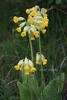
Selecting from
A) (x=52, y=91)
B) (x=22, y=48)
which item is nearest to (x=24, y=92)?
(x=52, y=91)

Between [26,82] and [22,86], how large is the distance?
0.18m

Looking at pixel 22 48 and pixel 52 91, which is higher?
pixel 22 48

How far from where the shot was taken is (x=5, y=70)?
9.82 feet

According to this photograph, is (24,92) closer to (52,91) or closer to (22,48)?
(52,91)

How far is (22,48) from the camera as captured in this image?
10.5 ft

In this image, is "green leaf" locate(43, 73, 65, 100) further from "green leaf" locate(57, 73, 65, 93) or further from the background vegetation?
the background vegetation

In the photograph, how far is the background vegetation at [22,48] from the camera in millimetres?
2631

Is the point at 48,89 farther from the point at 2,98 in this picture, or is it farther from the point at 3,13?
the point at 3,13

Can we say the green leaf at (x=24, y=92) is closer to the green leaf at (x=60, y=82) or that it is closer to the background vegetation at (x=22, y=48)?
the background vegetation at (x=22, y=48)

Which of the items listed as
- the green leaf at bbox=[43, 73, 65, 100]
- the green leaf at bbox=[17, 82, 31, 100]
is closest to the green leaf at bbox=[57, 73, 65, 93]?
the green leaf at bbox=[43, 73, 65, 100]

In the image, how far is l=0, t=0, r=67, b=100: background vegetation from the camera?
263 cm

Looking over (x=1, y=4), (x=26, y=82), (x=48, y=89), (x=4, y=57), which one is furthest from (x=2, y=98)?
(x=1, y=4)

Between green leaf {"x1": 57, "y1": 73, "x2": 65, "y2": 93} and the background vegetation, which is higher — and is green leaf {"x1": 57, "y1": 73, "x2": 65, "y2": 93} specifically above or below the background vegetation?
below

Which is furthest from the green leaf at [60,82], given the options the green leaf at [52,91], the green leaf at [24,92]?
the green leaf at [24,92]
